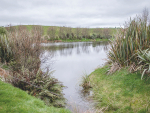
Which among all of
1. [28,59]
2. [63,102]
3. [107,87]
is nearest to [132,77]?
[107,87]

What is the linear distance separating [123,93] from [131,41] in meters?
3.06

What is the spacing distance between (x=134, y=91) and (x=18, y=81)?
18.6 ft

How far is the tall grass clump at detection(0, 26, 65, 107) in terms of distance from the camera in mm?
6547

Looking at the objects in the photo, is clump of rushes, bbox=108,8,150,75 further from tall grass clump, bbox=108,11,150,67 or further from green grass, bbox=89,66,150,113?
green grass, bbox=89,66,150,113

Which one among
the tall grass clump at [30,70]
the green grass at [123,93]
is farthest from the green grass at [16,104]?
the green grass at [123,93]

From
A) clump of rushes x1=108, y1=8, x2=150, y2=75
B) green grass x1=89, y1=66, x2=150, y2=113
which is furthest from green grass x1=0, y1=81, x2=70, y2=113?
clump of rushes x1=108, y1=8, x2=150, y2=75

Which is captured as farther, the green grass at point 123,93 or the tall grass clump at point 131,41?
the tall grass clump at point 131,41

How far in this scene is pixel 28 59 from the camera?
874cm

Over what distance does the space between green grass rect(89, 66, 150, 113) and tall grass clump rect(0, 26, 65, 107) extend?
2232mm

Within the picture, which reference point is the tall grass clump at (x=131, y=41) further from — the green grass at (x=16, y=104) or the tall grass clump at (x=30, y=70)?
the green grass at (x=16, y=104)

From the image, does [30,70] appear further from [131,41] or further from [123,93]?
[131,41]

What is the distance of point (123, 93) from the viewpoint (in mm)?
6242

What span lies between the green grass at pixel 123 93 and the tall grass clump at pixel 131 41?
2.45ft

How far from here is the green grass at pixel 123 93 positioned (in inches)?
206
